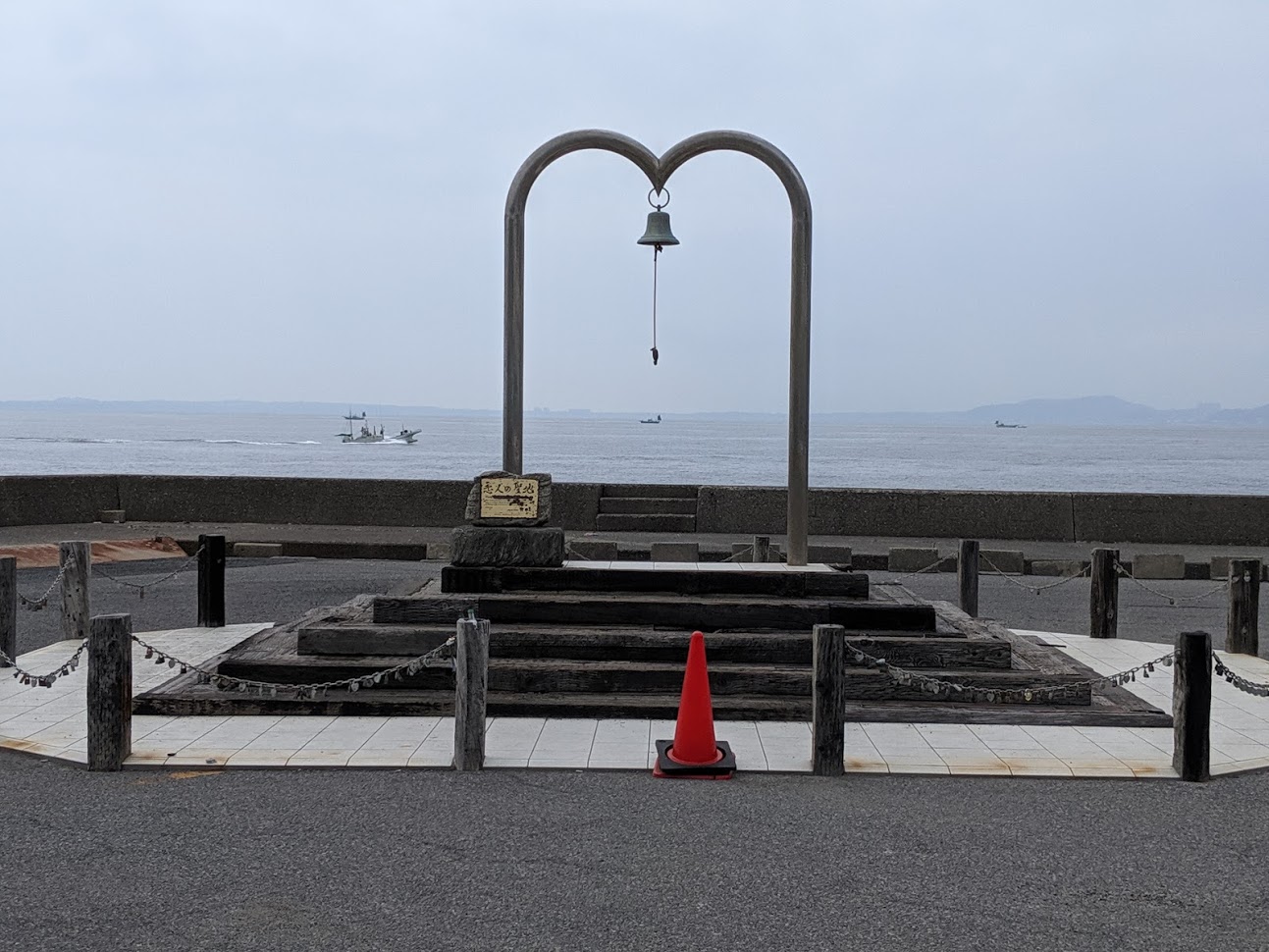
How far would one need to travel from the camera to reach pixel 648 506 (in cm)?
2048

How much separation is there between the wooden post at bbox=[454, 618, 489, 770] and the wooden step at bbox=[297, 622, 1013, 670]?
186 cm

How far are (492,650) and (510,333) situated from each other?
2909 mm

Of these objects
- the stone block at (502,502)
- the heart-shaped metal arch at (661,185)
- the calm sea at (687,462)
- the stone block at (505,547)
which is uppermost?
the heart-shaped metal arch at (661,185)

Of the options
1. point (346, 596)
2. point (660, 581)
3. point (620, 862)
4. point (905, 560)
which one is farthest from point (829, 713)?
point (905, 560)

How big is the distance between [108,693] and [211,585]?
4.97 m

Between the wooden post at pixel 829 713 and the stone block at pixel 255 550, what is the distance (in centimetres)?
1269

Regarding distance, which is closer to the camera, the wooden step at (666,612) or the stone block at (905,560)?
the wooden step at (666,612)

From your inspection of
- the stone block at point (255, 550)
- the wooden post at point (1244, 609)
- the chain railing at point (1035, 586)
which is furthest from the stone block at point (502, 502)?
the stone block at point (255, 550)

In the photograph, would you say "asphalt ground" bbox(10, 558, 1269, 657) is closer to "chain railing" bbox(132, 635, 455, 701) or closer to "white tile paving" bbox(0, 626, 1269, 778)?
"chain railing" bbox(132, 635, 455, 701)

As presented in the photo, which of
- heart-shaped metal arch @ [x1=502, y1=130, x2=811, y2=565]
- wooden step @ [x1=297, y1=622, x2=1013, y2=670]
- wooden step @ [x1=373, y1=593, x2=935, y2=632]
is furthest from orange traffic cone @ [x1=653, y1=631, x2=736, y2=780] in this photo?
heart-shaped metal arch @ [x1=502, y1=130, x2=811, y2=565]

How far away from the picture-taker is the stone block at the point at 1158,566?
54.4 feet

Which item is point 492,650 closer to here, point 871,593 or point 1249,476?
point 871,593

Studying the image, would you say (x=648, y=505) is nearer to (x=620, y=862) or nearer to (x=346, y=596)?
(x=346, y=596)

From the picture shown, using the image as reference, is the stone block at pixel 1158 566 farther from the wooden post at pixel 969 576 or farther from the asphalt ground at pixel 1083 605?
the wooden post at pixel 969 576
